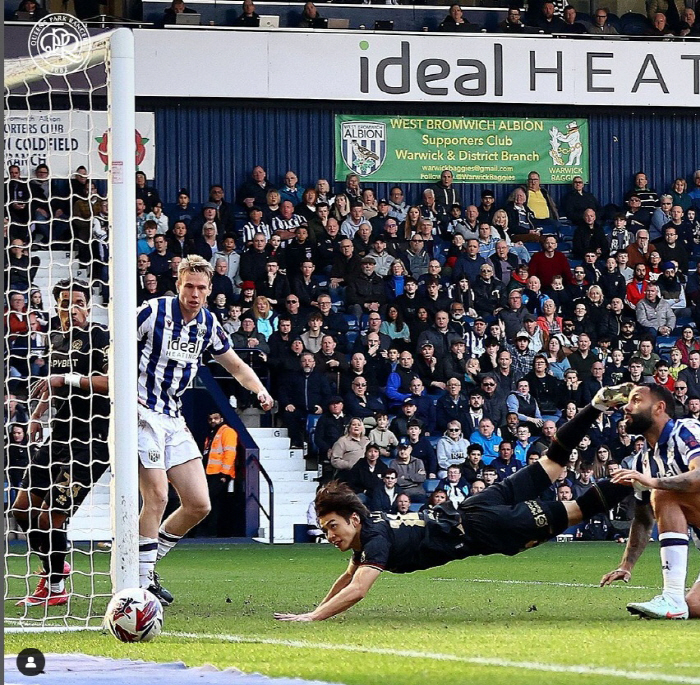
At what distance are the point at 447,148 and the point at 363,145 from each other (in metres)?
1.37

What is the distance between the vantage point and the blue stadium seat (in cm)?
1653

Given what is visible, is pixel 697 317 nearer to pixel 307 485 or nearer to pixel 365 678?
pixel 307 485

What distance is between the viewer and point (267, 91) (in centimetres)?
2077

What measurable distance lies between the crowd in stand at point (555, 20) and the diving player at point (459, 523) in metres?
13.8

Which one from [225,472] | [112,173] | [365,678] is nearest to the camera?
[365,678]

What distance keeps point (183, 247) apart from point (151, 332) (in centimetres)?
971

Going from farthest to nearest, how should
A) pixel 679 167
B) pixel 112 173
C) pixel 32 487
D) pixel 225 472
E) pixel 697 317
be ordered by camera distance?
pixel 679 167 < pixel 697 317 < pixel 225 472 < pixel 32 487 < pixel 112 173

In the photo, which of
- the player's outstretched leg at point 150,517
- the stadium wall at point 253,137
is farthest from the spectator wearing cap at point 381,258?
the player's outstretched leg at point 150,517

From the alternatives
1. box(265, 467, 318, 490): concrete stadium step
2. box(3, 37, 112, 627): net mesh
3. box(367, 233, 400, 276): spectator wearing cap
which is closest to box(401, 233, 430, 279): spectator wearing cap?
box(367, 233, 400, 276): spectator wearing cap

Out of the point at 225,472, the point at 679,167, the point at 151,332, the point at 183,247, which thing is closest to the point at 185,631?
the point at 151,332

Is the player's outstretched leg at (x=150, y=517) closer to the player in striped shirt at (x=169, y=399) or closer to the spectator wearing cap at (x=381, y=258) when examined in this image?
the player in striped shirt at (x=169, y=399)

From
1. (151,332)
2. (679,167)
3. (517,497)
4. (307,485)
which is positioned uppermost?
(679,167)

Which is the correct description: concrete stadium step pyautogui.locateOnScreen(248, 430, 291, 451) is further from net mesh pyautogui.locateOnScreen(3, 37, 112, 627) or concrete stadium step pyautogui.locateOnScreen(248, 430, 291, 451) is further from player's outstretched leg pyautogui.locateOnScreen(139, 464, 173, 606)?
player's outstretched leg pyautogui.locateOnScreen(139, 464, 173, 606)

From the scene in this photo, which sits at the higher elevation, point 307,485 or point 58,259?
point 58,259
